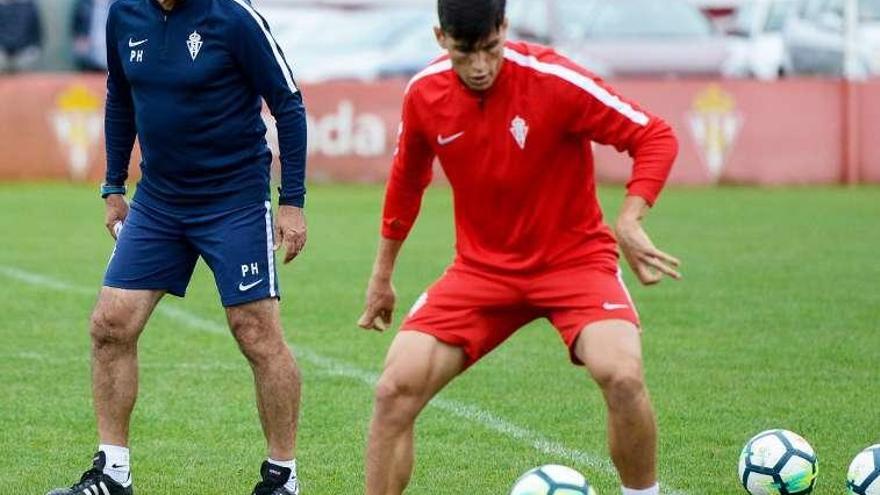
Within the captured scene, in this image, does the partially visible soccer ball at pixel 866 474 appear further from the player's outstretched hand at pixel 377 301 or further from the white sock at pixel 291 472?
the white sock at pixel 291 472

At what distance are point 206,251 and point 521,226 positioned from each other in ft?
4.77

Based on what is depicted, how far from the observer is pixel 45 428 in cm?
876

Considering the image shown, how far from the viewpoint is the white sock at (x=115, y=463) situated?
728 centimetres

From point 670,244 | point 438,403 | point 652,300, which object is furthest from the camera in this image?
point 670,244

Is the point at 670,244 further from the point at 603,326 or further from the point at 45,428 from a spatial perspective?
the point at 603,326

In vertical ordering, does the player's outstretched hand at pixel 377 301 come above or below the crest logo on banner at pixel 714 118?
above

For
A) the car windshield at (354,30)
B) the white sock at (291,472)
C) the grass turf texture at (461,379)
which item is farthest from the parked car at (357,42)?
the white sock at (291,472)

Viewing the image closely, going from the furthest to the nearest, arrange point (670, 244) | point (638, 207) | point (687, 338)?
1. point (670, 244)
2. point (687, 338)
3. point (638, 207)

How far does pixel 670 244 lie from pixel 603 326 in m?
10.7

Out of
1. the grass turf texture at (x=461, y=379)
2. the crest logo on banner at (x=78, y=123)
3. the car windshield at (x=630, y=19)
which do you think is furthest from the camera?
the car windshield at (x=630, y=19)

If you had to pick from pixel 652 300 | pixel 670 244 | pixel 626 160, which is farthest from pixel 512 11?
pixel 652 300

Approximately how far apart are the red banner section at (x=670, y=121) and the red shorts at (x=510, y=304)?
16100 millimetres

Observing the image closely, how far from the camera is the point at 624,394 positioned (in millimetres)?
6141

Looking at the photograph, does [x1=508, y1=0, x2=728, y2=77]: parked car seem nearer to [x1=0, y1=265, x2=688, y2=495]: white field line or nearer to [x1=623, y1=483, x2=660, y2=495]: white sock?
[x1=0, y1=265, x2=688, y2=495]: white field line
